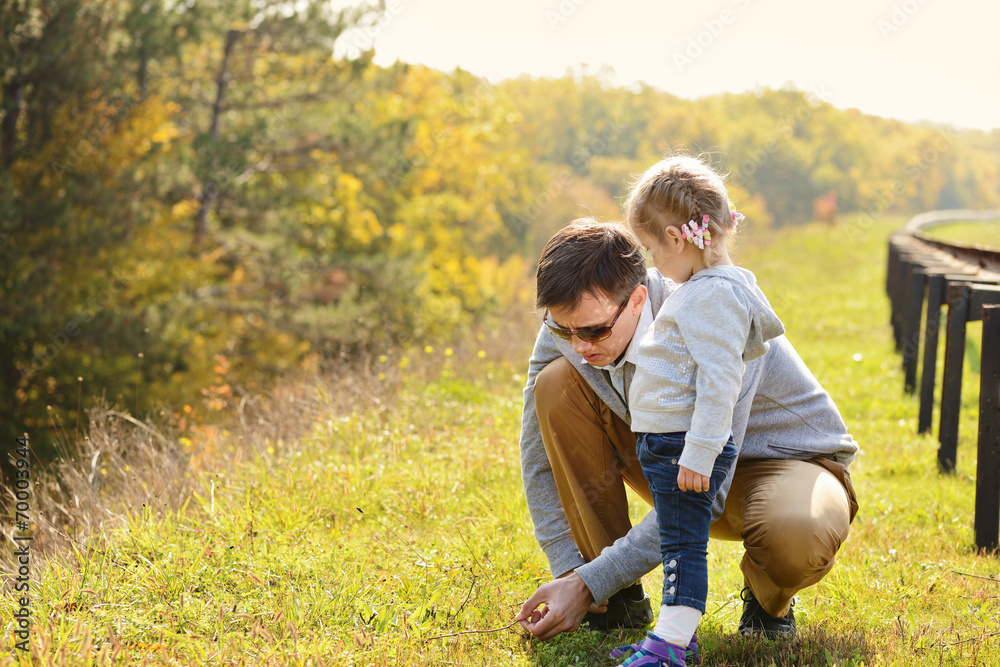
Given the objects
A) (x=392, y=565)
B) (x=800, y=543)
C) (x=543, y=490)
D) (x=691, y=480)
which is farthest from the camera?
(x=392, y=565)

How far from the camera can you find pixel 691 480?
2105mm

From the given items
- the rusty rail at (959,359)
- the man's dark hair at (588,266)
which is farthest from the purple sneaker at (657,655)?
the rusty rail at (959,359)

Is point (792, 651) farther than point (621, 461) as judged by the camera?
No

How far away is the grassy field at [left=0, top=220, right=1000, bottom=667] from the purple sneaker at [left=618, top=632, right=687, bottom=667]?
305 millimetres

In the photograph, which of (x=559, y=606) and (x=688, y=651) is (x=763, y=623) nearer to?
(x=688, y=651)

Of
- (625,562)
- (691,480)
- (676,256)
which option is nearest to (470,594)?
(625,562)

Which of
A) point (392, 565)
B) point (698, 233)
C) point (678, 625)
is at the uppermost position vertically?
point (698, 233)

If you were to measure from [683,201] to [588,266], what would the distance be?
0.35 meters

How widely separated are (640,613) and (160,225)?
39.2 ft

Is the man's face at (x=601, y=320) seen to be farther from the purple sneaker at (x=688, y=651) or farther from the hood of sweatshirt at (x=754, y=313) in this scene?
the purple sneaker at (x=688, y=651)

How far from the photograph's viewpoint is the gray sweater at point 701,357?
2.09 m

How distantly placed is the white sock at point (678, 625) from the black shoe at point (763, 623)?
0.46 m

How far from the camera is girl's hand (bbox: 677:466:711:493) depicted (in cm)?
210

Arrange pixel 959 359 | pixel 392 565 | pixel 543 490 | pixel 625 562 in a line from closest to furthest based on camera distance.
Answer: pixel 625 562 < pixel 543 490 < pixel 392 565 < pixel 959 359
